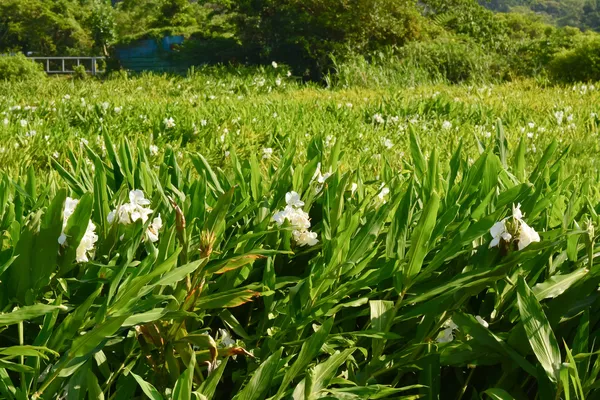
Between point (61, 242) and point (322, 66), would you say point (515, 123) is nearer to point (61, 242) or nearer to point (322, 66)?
point (61, 242)

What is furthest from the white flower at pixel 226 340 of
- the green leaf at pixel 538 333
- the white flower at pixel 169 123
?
the white flower at pixel 169 123

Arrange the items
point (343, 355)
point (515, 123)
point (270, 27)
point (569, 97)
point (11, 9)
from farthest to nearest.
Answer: point (11, 9) < point (270, 27) < point (569, 97) < point (515, 123) < point (343, 355)

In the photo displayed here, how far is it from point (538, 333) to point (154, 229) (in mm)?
872

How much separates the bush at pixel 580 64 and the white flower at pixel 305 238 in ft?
40.6

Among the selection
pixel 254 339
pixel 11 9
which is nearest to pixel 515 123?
pixel 254 339

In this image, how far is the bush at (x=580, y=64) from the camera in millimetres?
12844

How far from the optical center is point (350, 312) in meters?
1.56

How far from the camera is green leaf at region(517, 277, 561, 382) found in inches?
50.4

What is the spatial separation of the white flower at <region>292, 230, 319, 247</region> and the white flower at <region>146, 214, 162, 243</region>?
342 mm

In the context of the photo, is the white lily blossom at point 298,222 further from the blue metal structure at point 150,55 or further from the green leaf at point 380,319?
the blue metal structure at point 150,55

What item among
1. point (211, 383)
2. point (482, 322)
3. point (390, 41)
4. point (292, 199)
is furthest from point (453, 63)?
point (211, 383)

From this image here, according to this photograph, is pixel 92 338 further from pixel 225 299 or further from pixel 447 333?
pixel 447 333

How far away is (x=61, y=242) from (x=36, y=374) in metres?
0.35

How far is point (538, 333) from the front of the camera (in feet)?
4.27
